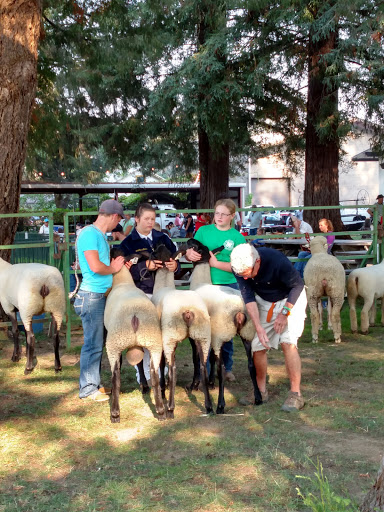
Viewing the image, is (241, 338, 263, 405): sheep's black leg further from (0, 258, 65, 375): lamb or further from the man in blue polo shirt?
(0, 258, 65, 375): lamb

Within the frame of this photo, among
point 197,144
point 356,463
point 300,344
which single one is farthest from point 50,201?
point 356,463

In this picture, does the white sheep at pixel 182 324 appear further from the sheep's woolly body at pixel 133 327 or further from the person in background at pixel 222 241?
the person in background at pixel 222 241

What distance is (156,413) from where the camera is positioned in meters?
5.09

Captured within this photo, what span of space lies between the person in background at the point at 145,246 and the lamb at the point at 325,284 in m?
2.87

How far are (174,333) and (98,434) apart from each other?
1.00m

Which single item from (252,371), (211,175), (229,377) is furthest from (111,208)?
(211,175)

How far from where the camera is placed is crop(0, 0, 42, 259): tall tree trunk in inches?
329

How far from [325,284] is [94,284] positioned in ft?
12.0

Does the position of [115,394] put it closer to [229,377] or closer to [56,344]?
[229,377]

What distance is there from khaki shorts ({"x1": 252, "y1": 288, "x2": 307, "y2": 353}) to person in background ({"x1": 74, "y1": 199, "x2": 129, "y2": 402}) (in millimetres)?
1364

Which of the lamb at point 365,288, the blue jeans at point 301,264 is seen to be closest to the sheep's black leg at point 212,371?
the lamb at point 365,288

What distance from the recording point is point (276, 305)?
5.17m

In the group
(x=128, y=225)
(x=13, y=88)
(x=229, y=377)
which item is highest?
(x=13, y=88)

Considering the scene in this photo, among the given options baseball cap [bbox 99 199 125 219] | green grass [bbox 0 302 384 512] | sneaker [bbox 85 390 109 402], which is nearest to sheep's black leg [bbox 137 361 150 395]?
green grass [bbox 0 302 384 512]
